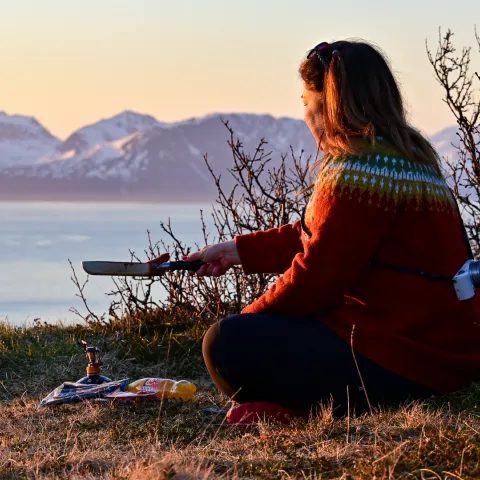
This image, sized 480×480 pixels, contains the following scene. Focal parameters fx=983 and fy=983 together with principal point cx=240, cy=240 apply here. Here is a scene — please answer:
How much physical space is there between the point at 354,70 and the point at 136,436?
5.60ft

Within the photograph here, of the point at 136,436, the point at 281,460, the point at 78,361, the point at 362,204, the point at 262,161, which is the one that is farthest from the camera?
the point at 262,161

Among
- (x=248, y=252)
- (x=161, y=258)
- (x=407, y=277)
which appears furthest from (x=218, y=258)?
(x=407, y=277)

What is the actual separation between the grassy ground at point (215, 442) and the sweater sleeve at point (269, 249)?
70 centimetres

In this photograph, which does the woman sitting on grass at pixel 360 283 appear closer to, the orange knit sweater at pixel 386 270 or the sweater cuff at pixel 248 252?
the orange knit sweater at pixel 386 270

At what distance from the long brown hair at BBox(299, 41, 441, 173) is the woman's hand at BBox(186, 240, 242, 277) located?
0.73m

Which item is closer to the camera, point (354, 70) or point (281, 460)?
point (281, 460)

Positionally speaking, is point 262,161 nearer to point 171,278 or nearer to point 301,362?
point 171,278

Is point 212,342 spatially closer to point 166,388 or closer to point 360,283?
point 360,283

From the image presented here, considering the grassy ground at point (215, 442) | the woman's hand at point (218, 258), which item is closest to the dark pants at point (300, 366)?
the grassy ground at point (215, 442)

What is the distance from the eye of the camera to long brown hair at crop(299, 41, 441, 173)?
378 centimetres

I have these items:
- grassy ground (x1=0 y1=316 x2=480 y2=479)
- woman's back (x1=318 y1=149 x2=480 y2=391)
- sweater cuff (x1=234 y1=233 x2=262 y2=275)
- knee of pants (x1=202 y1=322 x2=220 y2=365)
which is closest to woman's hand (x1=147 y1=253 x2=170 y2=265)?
sweater cuff (x1=234 y1=233 x2=262 y2=275)

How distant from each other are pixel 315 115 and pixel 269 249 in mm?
696

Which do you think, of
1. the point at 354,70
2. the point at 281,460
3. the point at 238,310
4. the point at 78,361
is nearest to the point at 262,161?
the point at 238,310

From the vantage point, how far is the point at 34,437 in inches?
163
